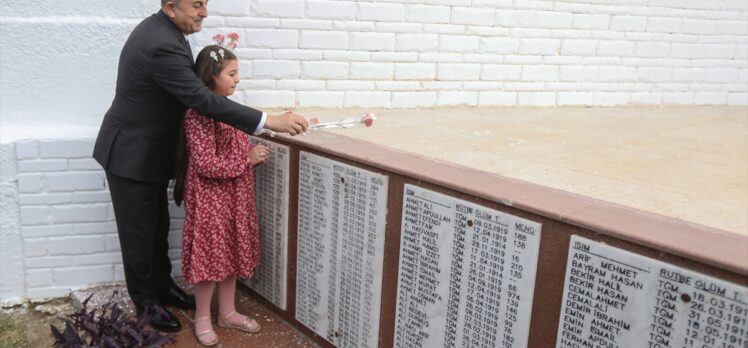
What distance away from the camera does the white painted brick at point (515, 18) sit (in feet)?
14.6

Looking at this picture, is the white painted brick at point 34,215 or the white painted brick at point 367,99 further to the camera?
the white painted brick at point 367,99

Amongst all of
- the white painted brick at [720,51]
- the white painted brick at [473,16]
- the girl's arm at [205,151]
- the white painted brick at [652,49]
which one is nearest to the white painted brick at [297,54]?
the white painted brick at [473,16]

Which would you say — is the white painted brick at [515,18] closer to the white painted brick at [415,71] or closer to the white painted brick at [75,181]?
the white painted brick at [415,71]

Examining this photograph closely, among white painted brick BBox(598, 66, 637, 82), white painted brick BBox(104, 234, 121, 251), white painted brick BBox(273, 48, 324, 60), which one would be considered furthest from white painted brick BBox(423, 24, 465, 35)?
white painted brick BBox(104, 234, 121, 251)

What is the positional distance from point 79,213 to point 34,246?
266mm

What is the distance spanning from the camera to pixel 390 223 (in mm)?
2484

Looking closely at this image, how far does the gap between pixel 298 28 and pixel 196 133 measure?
1.27 metres

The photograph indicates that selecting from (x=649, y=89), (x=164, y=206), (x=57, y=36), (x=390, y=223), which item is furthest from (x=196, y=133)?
(x=649, y=89)

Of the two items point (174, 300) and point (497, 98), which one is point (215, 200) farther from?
point (497, 98)

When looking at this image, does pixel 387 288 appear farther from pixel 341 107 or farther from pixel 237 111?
pixel 341 107

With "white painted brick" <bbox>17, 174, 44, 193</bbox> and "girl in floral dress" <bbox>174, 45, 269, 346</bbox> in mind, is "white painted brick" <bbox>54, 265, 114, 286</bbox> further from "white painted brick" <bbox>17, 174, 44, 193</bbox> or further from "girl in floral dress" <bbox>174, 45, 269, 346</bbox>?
"girl in floral dress" <bbox>174, 45, 269, 346</bbox>

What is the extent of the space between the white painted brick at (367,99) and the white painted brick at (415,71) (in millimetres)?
157

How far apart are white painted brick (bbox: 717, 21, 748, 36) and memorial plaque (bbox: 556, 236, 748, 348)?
433 cm

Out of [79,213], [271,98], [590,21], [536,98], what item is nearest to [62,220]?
[79,213]
